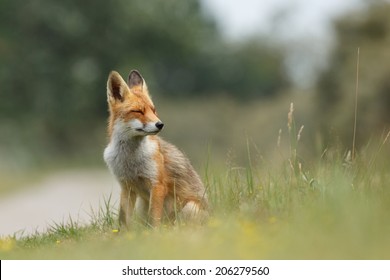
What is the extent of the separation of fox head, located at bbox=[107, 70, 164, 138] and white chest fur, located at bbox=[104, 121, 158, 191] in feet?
0.41

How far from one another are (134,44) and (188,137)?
11.2 metres

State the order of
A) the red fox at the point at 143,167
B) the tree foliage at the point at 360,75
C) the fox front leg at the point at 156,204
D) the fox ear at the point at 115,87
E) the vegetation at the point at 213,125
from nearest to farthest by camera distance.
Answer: the vegetation at the point at 213,125 < the fox front leg at the point at 156,204 < the red fox at the point at 143,167 < the fox ear at the point at 115,87 < the tree foliage at the point at 360,75

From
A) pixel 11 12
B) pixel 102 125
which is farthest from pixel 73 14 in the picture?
pixel 102 125

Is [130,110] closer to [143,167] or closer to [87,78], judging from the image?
[143,167]

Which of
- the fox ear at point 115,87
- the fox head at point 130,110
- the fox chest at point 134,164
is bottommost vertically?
the fox chest at point 134,164

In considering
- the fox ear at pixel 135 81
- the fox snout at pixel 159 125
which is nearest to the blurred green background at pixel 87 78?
the fox ear at pixel 135 81

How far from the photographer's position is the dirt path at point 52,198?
23.0m

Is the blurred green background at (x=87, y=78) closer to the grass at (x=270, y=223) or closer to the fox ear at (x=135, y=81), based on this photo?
the fox ear at (x=135, y=81)

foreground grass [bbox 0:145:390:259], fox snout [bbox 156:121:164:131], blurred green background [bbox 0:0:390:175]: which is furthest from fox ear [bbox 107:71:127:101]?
blurred green background [bbox 0:0:390:175]

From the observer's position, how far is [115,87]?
31.9 feet

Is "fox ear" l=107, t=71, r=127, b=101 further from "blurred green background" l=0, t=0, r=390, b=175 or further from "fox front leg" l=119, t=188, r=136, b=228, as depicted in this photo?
"blurred green background" l=0, t=0, r=390, b=175

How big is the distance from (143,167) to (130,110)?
0.69 meters

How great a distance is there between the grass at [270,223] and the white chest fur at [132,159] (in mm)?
620

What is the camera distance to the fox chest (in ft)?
31.6
